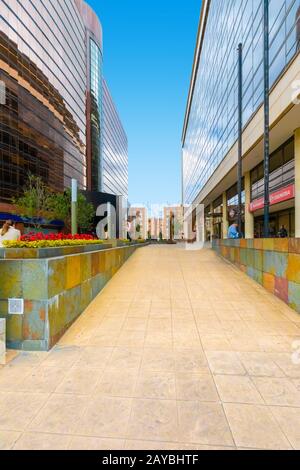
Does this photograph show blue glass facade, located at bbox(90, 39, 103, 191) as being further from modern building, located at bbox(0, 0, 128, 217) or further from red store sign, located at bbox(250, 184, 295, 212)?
red store sign, located at bbox(250, 184, 295, 212)

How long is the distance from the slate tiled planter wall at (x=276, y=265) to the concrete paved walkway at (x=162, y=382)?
0.42m

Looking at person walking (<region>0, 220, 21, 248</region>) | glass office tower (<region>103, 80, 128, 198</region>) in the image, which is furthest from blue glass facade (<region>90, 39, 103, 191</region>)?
person walking (<region>0, 220, 21, 248</region>)

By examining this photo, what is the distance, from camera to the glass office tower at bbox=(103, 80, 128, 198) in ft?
288

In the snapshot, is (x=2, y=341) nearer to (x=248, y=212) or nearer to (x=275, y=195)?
(x=275, y=195)

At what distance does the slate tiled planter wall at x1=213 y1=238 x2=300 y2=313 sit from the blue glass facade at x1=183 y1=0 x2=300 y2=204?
9779mm

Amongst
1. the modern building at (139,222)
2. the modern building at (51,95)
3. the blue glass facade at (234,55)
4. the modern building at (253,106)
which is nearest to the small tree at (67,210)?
the modern building at (51,95)

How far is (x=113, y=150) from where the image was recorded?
10162 cm

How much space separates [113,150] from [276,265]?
100277 millimetres

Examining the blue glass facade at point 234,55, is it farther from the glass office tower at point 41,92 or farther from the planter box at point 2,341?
the glass office tower at point 41,92

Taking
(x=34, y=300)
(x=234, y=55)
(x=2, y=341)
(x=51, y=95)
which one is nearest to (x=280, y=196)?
(x=234, y=55)

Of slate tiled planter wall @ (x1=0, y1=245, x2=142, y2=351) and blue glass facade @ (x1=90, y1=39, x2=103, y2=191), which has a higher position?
blue glass facade @ (x1=90, y1=39, x2=103, y2=191)

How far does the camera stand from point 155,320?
244 inches
